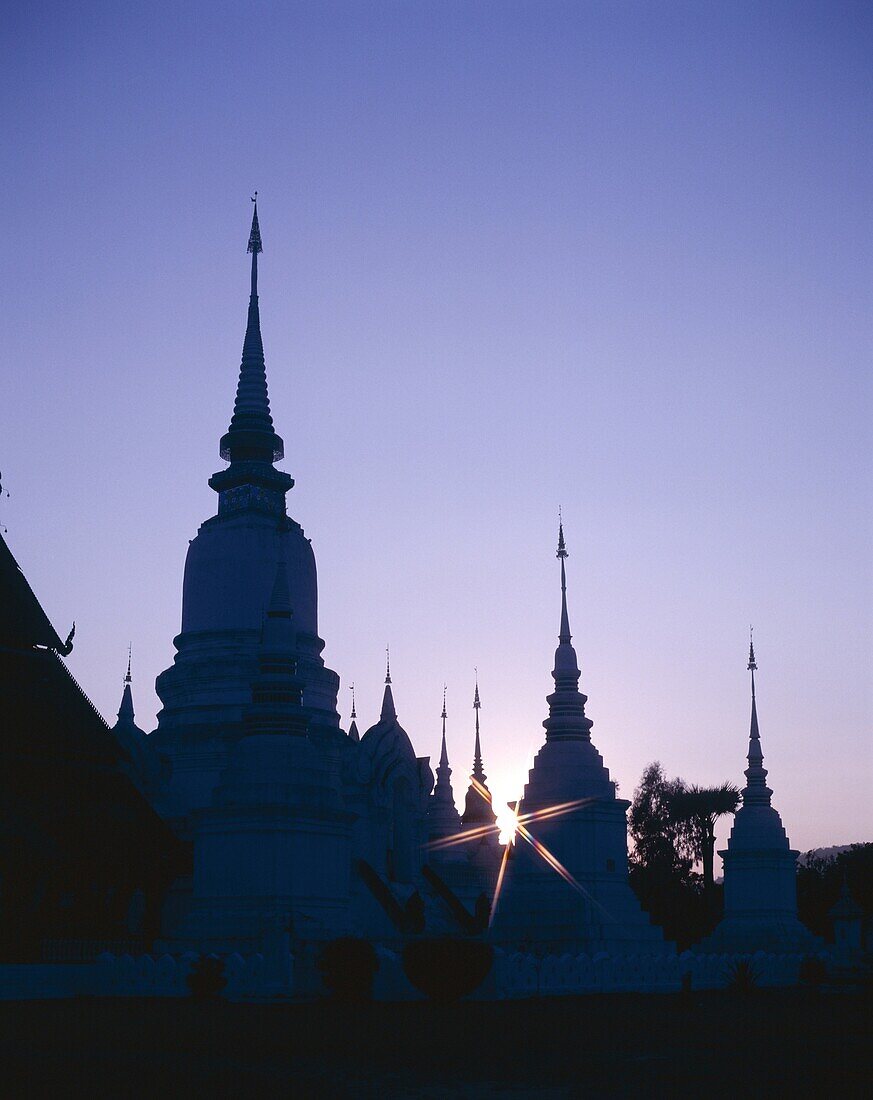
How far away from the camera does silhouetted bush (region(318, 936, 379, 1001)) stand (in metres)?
29.6

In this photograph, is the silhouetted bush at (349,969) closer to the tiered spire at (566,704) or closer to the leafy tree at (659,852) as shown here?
the tiered spire at (566,704)

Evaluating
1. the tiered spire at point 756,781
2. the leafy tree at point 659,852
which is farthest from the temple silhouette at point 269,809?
the leafy tree at point 659,852

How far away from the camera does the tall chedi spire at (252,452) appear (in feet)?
168

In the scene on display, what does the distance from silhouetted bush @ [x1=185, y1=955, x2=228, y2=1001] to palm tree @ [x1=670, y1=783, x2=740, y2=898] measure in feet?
163

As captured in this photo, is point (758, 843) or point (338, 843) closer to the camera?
point (338, 843)

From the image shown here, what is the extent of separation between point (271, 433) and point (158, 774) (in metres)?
13.5

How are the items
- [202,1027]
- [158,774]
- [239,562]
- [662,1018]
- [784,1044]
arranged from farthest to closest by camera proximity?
[239,562] → [158,774] → [662,1018] → [202,1027] → [784,1044]

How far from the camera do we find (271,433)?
2053 inches

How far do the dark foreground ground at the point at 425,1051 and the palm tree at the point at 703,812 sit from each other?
48729mm

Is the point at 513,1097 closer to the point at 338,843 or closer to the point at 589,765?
the point at 338,843

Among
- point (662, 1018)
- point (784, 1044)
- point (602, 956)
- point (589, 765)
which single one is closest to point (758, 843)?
point (589, 765)

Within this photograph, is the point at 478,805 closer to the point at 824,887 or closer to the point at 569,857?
the point at 569,857

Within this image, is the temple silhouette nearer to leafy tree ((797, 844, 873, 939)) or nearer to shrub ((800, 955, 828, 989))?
shrub ((800, 955, 828, 989))

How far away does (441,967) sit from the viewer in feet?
95.3
